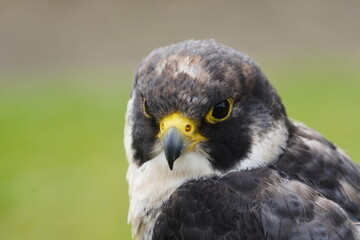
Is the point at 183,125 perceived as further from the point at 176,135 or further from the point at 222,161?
the point at 222,161

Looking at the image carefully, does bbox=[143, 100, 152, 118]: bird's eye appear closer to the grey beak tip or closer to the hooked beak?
the hooked beak

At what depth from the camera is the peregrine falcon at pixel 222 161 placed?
3.34m

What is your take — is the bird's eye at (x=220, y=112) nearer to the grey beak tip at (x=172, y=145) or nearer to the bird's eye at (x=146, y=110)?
the grey beak tip at (x=172, y=145)

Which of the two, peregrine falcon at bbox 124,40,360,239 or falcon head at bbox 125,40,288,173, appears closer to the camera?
peregrine falcon at bbox 124,40,360,239

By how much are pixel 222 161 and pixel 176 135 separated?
0.30m

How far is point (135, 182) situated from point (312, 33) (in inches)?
417

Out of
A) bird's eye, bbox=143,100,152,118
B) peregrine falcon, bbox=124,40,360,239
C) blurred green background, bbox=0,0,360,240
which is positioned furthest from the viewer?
blurred green background, bbox=0,0,360,240

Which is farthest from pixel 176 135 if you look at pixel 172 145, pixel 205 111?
pixel 205 111

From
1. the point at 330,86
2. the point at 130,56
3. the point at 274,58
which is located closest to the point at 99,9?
the point at 130,56

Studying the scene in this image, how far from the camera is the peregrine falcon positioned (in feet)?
11.0

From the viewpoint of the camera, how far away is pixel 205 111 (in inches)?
140

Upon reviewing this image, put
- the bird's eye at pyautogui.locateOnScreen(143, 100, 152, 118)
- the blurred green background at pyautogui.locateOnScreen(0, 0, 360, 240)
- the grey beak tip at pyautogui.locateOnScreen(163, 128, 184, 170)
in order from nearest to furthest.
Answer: the grey beak tip at pyautogui.locateOnScreen(163, 128, 184, 170), the bird's eye at pyautogui.locateOnScreen(143, 100, 152, 118), the blurred green background at pyautogui.locateOnScreen(0, 0, 360, 240)

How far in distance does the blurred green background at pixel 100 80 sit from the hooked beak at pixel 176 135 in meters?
4.06

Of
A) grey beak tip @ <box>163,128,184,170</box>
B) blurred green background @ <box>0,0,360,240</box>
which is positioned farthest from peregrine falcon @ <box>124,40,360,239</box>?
blurred green background @ <box>0,0,360,240</box>
